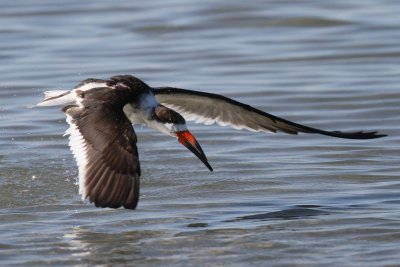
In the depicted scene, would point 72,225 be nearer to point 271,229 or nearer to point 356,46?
point 271,229

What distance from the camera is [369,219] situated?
8680 millimetres

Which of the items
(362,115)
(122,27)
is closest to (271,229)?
(362,115)

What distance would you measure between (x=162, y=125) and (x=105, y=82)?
0.60 m

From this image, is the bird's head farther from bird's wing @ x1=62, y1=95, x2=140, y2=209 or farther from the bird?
bird's wing @ x1=62, y1=95, x2=140, y2=209

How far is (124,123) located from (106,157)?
0.34 metres

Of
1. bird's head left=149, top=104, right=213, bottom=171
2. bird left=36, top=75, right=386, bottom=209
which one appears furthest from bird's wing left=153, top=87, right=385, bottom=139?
bird's head left=149, top=104, right=213, bottom=171

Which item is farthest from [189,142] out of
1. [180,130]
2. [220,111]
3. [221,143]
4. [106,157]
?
[221,143]

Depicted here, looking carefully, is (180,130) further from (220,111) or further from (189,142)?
(220,111)

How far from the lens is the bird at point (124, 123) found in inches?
320

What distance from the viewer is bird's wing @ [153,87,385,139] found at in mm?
9713

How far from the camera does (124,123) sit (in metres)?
8.50

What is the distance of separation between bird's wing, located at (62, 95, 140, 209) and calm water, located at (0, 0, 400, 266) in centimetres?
36

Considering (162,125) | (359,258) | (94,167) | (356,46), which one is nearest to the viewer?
(359,258)

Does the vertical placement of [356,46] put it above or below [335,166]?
above
